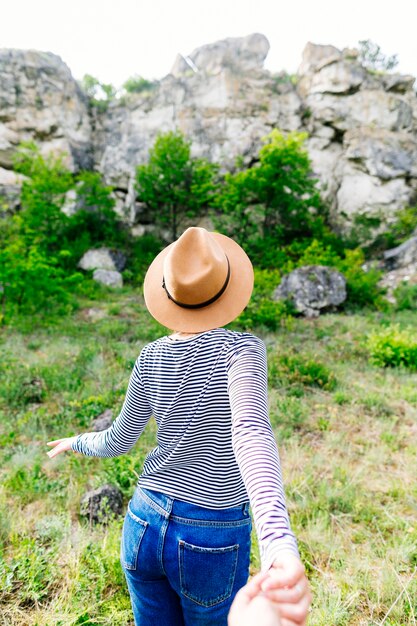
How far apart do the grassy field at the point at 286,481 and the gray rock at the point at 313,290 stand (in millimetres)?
4339

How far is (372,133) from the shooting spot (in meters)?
21.7

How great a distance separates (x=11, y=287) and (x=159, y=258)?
8.88 metres

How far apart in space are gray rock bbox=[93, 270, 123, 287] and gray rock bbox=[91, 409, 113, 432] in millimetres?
12927

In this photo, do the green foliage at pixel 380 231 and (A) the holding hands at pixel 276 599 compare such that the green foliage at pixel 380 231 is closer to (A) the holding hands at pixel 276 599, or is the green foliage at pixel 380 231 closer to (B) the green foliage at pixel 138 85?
(B) the green foliage at pixel 138 85

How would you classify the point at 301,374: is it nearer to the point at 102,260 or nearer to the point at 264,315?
the point at 264,315

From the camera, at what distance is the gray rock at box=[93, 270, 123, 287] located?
57.4 ft

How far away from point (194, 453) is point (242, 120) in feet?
83.6

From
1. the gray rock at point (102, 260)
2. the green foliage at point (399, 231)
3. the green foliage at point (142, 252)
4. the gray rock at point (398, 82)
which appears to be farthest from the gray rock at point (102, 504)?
the gray rock at point (398, 82)

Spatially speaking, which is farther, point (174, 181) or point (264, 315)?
point (174, 181)

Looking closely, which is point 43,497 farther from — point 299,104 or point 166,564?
point 299,104

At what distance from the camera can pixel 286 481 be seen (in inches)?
138

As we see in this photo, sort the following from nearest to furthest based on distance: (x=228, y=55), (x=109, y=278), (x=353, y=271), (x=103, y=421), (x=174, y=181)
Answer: (x=103, y=421) < (x=353, y=271) < (x=109, y=278) < (x=174, y=181) < (x=228, y=55)

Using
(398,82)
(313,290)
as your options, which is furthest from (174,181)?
(398,82)

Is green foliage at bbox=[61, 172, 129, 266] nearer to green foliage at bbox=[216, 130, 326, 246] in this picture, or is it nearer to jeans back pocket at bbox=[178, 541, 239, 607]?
green foliage at bbox=[216, 130, 326, 246]
